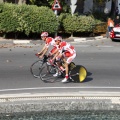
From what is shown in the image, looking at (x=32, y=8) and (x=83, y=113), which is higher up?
(x=32, y=8)

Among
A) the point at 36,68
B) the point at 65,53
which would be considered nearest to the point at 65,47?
the point at 65,53

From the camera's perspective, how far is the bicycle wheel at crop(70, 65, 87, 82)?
1282 centimetres

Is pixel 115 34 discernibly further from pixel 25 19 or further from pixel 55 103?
pixel 55 103

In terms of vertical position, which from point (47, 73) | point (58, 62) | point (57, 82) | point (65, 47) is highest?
point (65, 47)

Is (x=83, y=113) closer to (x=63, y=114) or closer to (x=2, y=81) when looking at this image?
(x=63, y=114)

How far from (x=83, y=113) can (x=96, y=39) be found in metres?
17.2

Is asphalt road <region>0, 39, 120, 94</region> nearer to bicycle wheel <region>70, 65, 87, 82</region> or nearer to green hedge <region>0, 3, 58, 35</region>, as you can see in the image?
bicycle wheel <region>70, 65, 87, 82</region>

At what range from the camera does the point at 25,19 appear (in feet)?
76.8

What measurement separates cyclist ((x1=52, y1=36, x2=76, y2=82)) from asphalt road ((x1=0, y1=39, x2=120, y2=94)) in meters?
0.71

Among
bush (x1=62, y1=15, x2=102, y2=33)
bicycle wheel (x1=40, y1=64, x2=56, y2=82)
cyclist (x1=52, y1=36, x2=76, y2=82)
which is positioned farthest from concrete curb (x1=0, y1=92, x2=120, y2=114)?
bush (x1=62, y1=15, x2=102, y2=33)

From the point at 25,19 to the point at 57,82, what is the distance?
36.7 ft

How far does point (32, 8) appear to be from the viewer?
78.5ft

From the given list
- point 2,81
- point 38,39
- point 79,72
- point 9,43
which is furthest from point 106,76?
point 38,39

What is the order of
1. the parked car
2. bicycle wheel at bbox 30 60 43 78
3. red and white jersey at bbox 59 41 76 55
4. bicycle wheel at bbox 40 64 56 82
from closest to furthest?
red and white jersey at bbox 59 41 76 55, bicycle wheel at bbox 40 64 56 82, bicycle wheel at bbox 30 60 43 78, the parked car
